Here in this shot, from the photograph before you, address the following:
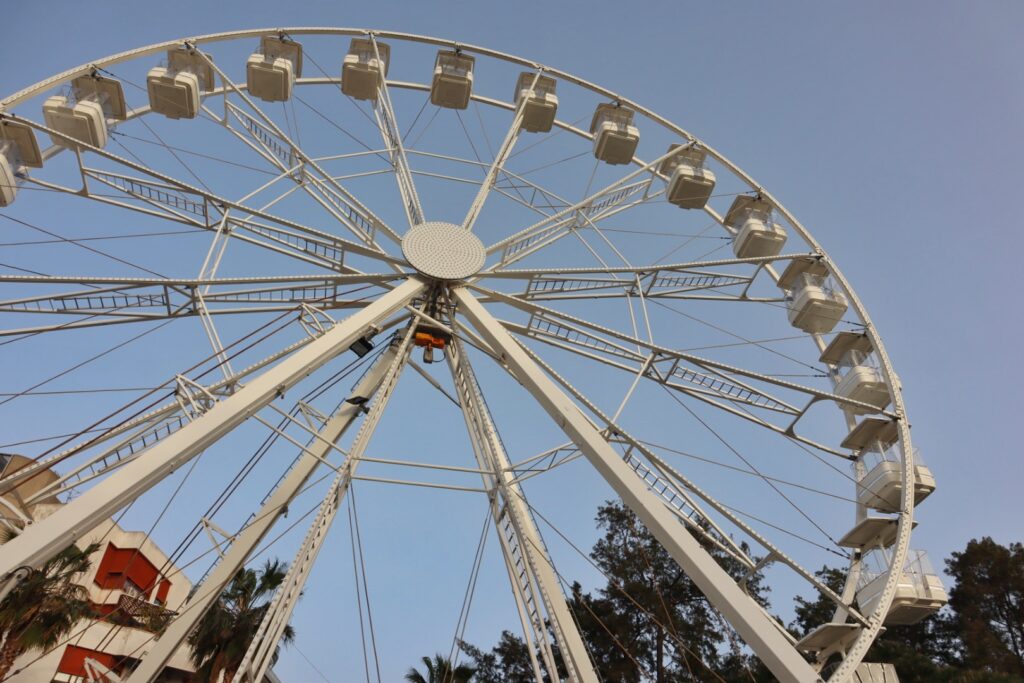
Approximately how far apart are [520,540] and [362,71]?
34.3 ft

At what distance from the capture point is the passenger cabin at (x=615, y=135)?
18.4m

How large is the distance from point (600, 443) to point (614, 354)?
3.12 metres

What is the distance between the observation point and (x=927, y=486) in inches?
544

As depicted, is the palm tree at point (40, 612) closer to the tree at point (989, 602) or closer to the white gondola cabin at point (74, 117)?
the white gondola cabin at point (74, 117)

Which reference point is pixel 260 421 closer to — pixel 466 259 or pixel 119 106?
pixel 466 259

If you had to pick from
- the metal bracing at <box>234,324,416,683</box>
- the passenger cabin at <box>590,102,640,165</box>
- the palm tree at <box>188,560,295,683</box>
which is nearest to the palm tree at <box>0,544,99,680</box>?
the palm tree at <box>188,560,295,683</box>

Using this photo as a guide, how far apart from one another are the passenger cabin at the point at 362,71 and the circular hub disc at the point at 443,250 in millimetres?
4477

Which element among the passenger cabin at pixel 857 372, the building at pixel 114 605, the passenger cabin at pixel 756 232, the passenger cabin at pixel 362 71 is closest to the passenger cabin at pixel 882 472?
the passenger cabin at pixel 857 372

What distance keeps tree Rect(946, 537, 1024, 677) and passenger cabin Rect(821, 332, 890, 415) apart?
14.5m

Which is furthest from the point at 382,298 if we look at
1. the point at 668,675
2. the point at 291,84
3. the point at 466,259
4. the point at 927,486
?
the point at 668,675

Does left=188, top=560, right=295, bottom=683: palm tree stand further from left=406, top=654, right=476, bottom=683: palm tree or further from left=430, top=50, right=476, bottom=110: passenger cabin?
left=430, top=50, right=476, bottom=110: passenger cabin

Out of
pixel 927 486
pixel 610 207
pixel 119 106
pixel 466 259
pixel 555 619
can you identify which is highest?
pixel 610 207

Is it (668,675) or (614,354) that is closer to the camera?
(614,354)

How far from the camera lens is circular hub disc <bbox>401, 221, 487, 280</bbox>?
1395 centimetres
